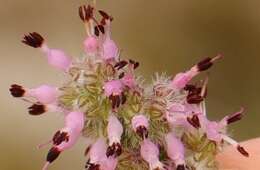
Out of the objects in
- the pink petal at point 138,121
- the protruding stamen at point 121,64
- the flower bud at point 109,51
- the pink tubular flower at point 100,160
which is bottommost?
the pink tubular flower at point 100,160

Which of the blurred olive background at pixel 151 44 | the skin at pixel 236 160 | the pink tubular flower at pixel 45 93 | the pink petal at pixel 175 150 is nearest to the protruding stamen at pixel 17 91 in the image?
the pink tubular flower at pixel 45 93

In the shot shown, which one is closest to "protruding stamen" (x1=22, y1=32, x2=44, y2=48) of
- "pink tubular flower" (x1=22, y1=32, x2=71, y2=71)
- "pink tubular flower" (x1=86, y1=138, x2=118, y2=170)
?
"pink tubular flower" (x1=22, y1=32, x2=71, y2=71)

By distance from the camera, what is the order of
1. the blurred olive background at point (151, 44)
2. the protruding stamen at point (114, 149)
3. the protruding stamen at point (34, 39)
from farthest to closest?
the blurred olive background at point (151, 44) → the protruding stamen at point (34, 39) → the protruding stamen at point (114, 149)

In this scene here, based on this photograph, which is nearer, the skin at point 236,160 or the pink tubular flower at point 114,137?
the pink tubular flower at point 114,137

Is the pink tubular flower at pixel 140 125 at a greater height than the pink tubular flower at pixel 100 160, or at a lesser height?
greater

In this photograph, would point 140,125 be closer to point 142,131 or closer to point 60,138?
point 142,131

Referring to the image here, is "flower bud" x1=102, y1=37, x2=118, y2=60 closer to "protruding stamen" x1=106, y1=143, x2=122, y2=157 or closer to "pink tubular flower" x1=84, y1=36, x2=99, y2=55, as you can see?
"pink tubular flower" x1=84, y1=36, x2=99, y2=55

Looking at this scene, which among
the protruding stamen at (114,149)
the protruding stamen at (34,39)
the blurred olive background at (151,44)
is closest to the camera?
the protruding stamen at (114,149)

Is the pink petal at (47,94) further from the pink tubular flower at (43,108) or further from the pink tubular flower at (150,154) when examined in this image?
the pink tubular flower at (150,154)

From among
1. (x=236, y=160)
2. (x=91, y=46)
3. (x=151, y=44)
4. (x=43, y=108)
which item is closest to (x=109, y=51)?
(x=91, y=46)
